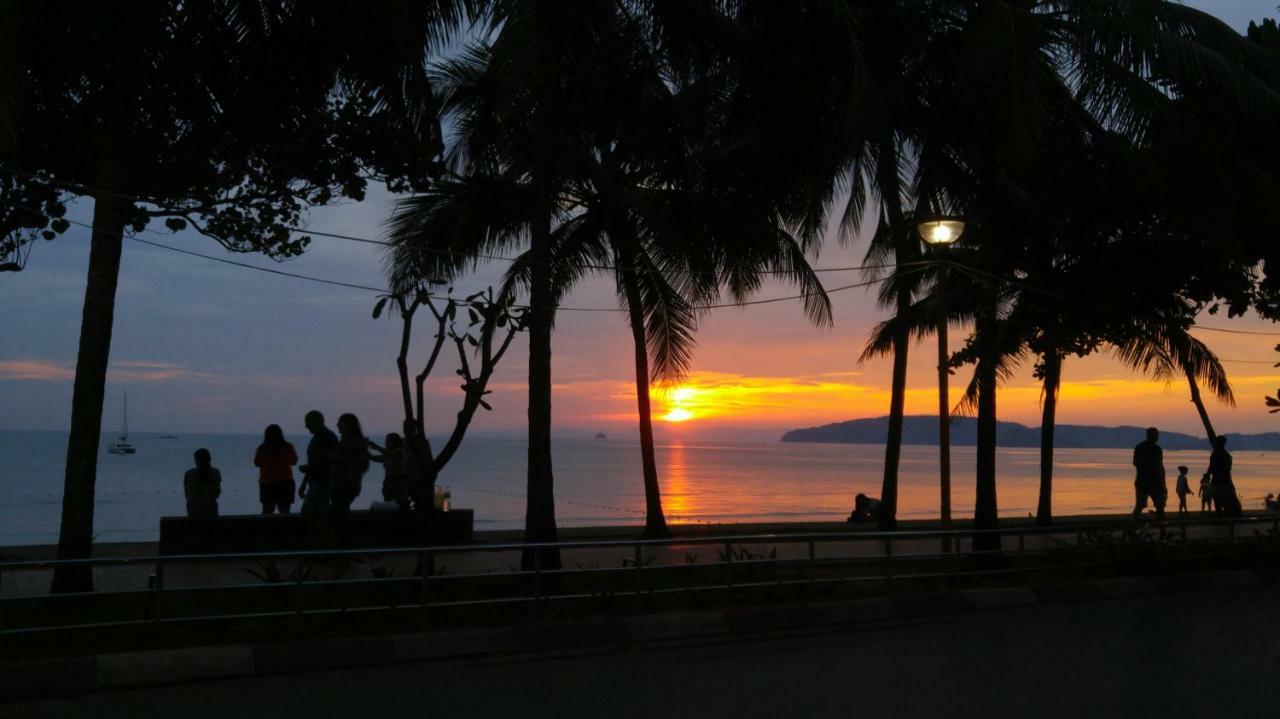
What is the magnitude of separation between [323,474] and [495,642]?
513 cm

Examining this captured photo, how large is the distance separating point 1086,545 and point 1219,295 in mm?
6970

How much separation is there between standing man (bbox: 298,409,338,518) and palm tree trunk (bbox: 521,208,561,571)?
8.30 feet

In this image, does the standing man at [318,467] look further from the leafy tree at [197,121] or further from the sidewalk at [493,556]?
the leafy tree at [197,121]

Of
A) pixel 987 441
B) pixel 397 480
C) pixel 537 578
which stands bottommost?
pixel 537 578

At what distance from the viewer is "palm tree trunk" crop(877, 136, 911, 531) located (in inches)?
693

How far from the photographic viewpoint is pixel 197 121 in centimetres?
1166

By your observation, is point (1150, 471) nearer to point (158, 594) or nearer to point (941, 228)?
point (941, 228)

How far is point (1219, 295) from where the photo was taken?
18.1 m

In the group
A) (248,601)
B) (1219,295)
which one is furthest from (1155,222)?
(248,601)

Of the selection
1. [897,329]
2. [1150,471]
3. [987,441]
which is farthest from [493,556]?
[1150,471]

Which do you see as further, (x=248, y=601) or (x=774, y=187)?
(x=774, y=187)

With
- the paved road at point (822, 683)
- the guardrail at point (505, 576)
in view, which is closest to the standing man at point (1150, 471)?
the guardrail at point (505, 576)

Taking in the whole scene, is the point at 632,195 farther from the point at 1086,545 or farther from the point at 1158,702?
the point at 1158,702

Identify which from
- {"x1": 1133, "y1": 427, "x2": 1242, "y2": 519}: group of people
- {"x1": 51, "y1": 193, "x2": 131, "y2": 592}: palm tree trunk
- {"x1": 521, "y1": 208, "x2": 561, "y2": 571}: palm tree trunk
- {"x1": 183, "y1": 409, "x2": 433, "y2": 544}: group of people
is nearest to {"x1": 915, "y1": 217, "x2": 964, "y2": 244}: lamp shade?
{"x1": 521, "y1": 208, "x2": 561, "y2": 571}: palm tree trunk
